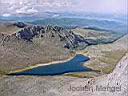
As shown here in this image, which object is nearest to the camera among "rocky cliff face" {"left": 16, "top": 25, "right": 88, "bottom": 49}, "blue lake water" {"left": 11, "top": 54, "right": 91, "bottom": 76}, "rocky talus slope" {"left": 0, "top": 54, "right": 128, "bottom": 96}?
"rocky talus slope" {"left": 0, "top": 54, "right": 128, "bottom": 96}

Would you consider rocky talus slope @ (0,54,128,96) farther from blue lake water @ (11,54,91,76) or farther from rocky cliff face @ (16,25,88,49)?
rocky cliff face @ (16,25,88,49)

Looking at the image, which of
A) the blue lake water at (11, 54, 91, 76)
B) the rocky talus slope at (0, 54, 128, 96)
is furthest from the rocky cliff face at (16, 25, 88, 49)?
the rocky talus slope at (0, 54, 128, 96)

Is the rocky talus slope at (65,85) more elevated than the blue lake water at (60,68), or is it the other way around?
the rocky talus slope at (65,85)

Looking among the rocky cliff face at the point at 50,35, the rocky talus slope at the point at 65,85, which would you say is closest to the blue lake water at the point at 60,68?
the rocky talus slope at the point at 65,85

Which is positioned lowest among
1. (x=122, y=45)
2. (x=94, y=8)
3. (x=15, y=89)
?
(x=122, y=45)

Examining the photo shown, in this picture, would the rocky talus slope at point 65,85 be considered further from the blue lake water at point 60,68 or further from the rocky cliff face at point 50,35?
the rocky cliff face at point 50,35

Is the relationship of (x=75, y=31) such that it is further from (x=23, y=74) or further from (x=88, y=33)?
(x=23, y=74)

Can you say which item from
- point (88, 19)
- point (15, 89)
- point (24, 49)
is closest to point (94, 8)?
point (88, 19)

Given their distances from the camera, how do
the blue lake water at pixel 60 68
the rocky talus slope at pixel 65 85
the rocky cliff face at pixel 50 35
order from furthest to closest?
the rocky cliff face at pixel 50 35, the blue lake water at pixel 60 68, the rocky talus slope at pixel 65 85
